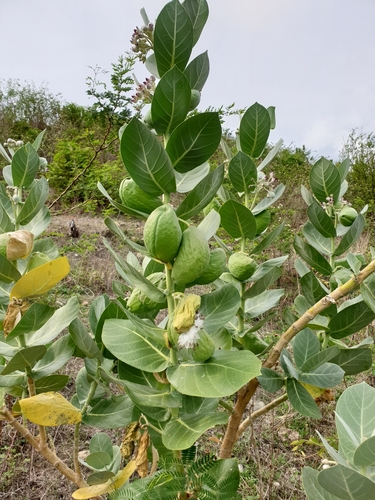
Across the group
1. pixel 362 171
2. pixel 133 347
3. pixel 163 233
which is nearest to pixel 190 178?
pixel 163 233

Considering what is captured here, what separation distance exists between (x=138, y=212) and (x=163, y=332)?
0.69 feet

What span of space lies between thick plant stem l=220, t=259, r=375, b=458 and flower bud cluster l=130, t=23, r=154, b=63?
592 mm

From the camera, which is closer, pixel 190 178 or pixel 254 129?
pixel 190 178

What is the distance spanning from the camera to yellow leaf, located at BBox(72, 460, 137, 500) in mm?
741

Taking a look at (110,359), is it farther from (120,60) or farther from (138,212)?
(120,60)

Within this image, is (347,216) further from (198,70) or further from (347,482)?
(347,482)

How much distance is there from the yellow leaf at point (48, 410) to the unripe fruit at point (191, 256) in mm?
308

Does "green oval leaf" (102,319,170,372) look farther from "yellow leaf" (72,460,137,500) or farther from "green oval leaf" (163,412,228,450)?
"yellow leaf" (72,460,137,500)

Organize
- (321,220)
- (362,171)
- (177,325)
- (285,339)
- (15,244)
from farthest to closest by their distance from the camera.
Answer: (362,171) < (321,220) < (285,339) < (15,244) < (177,325)

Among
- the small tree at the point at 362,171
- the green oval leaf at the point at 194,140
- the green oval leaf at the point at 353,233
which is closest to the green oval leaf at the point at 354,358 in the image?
the green oval leaf at the point at 353,233

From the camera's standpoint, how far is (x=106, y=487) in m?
0.78

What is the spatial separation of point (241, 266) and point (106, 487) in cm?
54

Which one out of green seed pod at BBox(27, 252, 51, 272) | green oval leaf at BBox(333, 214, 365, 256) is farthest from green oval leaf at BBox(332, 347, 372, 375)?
green seed pod at BBox(27, 252, 51, 272)

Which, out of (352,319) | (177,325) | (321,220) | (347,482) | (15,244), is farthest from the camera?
(321,220)
